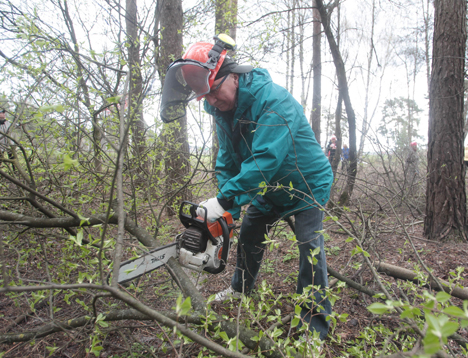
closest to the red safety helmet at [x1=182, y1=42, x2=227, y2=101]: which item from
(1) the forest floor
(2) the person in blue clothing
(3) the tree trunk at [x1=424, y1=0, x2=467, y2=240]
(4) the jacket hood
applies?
(2) the person in blue clothing

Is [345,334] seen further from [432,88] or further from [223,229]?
[432,88]

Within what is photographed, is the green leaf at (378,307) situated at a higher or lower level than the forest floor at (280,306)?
higher

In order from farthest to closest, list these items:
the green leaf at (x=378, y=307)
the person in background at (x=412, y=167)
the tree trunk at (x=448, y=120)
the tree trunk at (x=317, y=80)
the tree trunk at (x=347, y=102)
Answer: the tree trunk at (x=317, y=80)
the tree trunk at (x=347, y=102)
the tree trunk at (x=448, y=120)
the person in background at (x=412, y=167)
the green leaf at (x=378, y=307)

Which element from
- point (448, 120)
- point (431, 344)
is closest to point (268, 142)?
point (431, 344)

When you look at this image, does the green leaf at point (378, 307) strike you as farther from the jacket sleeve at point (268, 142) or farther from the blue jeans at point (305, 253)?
the jacket sleeve at point (268, 142)

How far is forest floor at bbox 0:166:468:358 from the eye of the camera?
1.96 metres

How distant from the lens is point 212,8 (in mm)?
5574

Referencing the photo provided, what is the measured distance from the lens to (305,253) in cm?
207

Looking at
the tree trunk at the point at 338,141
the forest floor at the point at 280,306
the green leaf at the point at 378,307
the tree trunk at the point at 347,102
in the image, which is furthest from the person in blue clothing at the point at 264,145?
the tree trunk at the point at 338,141

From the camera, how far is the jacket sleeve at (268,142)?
1864mm

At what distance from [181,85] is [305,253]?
1715 mm

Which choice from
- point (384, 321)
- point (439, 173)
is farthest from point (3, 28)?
point (439, 173)

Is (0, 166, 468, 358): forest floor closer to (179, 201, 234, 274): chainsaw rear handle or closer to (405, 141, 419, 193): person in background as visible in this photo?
(179, 201, 234, 274): chainsaw rear handle

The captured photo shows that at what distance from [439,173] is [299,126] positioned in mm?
2969
